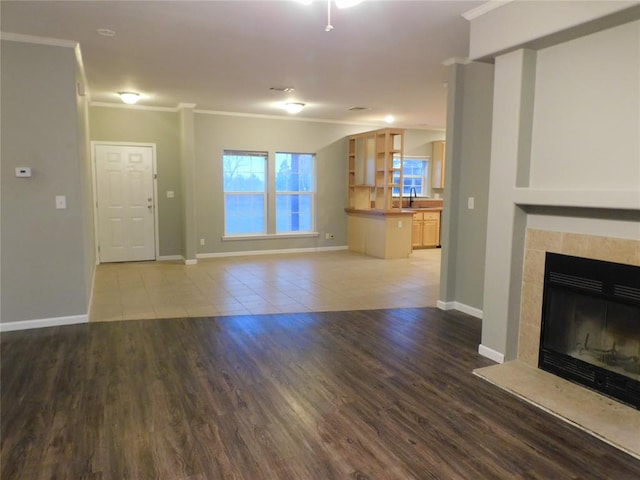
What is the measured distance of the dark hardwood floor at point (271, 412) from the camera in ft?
6.70

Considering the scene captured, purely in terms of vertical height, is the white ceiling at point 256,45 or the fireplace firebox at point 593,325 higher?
the white ceiling at point 256,45

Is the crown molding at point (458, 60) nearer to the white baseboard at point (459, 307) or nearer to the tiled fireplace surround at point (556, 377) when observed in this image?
the tiled fireplace surround at point (556, 377)

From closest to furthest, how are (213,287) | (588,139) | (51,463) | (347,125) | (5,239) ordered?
(51,463)
(588,139)
(5,239)
(213,287)
(347,125)

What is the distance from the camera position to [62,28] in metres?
3.54

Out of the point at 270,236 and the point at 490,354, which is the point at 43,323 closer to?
the point at 490,354

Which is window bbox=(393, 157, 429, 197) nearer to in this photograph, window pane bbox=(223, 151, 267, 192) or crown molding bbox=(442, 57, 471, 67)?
window pane bbox=(223, 151, 267, 192)

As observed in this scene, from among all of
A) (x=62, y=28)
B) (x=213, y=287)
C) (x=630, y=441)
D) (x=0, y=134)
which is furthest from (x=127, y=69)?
(x=630, y=441)

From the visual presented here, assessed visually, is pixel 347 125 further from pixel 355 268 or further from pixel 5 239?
pixel 5 239

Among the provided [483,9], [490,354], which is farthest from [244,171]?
[490,354]

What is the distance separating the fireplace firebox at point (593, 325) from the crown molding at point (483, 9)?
176cm

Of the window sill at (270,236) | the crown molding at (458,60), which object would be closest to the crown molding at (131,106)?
the window sill at (270,236)

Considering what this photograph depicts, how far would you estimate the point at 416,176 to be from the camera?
9984 millimetres

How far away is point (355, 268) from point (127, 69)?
13.9 feet

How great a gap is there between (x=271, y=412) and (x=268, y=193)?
6.15 meters
